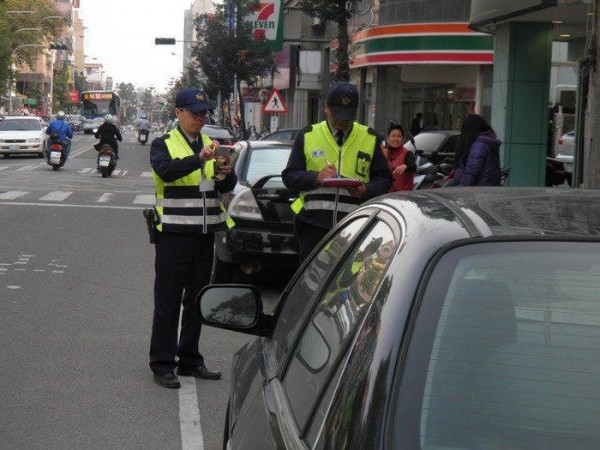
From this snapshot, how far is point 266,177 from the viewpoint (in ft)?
35.4

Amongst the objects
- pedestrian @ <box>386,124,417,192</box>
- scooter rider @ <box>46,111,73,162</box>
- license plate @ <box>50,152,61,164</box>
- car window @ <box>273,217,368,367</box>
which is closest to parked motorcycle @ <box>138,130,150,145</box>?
scooter rider @ <box>46,111,73,162</box>

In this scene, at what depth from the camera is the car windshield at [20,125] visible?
1638 inches

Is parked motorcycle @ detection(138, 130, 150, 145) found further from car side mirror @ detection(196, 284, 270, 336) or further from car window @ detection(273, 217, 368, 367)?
car window @ detection(273, 217, 368, 367)

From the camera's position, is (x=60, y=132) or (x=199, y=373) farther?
(x=60, y=132)

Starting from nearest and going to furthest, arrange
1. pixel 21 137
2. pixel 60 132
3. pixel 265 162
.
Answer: pixel 265 162 → pixel 60 132 → pixel 21 137

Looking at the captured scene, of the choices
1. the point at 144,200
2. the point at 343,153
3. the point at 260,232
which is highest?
the point at 343,153

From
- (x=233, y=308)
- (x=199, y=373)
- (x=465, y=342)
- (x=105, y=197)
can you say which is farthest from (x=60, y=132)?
(x=465, y=342)

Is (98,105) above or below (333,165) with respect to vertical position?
above

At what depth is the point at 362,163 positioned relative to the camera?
7.46 m

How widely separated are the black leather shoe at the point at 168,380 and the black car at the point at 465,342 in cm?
427

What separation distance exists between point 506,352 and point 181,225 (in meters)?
4.85

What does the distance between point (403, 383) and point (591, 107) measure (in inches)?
542

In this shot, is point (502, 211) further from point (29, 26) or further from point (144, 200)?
point (29, 26)

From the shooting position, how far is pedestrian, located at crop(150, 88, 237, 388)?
279 inches
